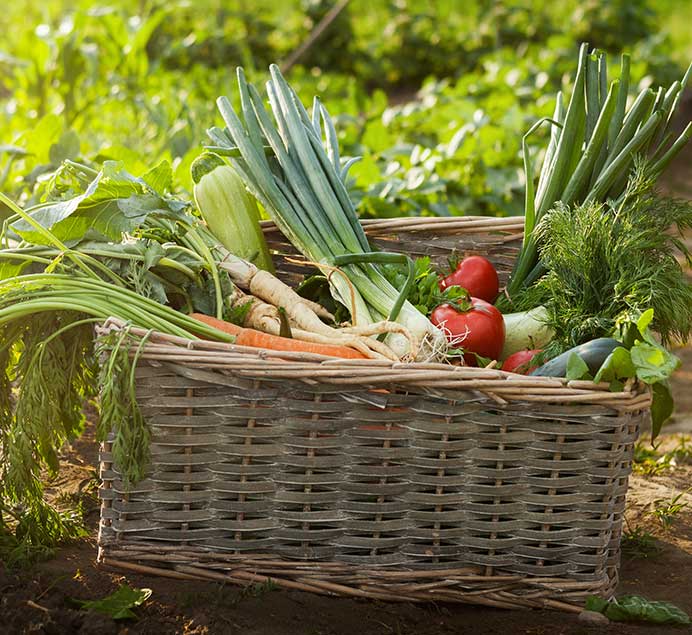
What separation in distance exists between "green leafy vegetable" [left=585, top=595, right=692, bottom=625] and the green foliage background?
1.86m

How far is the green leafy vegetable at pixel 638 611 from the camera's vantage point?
232cm

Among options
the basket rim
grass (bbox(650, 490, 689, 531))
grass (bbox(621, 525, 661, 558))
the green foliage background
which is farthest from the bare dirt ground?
the green foliage background

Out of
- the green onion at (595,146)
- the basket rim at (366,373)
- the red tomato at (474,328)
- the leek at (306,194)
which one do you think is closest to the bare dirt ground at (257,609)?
the basket rim at (366,373)

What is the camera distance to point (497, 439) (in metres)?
2.22

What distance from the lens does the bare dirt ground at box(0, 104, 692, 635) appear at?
6.93 feet

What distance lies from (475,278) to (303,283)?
0.49 metres

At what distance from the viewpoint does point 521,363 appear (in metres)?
2.59

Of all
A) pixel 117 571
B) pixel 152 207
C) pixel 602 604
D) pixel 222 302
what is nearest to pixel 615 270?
pixel 602 604

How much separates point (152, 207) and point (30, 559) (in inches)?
34.9

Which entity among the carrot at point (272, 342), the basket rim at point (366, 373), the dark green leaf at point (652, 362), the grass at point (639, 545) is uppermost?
the dark green leaf at point (652, 362)

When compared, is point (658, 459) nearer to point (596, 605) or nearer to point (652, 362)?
point (596, 605)

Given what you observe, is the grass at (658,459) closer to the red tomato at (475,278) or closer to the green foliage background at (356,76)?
the red tomato at (475,278)

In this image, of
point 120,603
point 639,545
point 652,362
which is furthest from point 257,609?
point 639,545

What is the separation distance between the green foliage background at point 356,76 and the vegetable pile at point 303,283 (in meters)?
0.69
